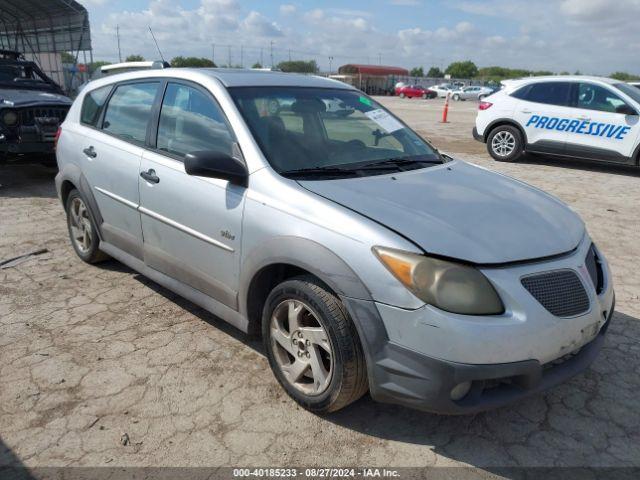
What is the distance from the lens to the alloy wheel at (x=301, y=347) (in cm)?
257

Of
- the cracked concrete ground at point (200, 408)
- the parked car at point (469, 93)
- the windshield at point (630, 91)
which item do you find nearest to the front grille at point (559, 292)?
the cracked concrete ground at point (200, 408)

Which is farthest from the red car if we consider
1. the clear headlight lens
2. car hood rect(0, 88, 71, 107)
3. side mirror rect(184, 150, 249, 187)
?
side mirror rect(184, 150, 249, 187)

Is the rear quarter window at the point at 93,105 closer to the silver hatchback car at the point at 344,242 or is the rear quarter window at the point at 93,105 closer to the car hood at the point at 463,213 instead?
the silver hatchback car at the point at 344,242

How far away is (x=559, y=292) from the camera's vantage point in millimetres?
2377

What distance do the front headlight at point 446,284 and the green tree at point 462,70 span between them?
119 m

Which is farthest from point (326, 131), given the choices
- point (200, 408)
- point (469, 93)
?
point (469, 93)

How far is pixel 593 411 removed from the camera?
2.80 meters

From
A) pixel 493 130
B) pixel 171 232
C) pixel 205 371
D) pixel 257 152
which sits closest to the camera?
pixel 257 152

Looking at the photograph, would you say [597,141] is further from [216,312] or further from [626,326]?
[216,312]

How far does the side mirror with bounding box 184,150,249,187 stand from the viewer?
2.74 meters

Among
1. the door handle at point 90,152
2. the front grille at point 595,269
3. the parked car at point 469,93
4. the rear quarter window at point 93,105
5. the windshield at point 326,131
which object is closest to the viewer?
the front grille at point 595,269

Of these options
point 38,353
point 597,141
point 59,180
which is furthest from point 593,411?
point 597,141

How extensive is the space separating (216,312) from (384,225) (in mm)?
1333

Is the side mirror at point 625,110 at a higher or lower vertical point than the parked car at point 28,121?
higher
